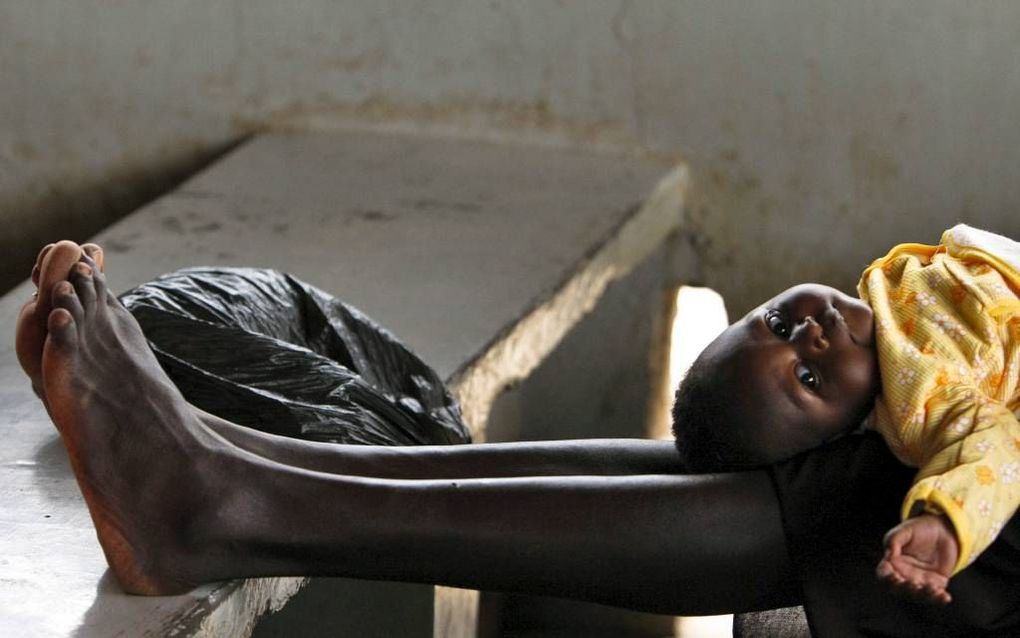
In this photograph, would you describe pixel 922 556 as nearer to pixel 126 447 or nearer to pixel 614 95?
pixel 126 447

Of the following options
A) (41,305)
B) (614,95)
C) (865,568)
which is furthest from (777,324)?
(614,95)

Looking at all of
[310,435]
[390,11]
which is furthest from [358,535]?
[390,11]

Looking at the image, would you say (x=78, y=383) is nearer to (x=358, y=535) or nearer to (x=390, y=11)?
(x=358, y=535)

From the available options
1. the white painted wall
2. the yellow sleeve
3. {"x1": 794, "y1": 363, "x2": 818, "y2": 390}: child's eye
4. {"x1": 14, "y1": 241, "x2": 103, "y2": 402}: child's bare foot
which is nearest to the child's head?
{"x1": 794, "y1": 363, "x2": 818, "y2": 390}: child's eye

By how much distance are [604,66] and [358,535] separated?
8.62 feet

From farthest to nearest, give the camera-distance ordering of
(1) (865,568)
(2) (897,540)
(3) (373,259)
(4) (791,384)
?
(3) (373,259) < (4) (791,384) < (1) (865,568) < (2) (897,540)

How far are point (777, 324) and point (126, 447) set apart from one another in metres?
0.82

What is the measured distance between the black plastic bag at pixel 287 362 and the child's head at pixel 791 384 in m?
0.66

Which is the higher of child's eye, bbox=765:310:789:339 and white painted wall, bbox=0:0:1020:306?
child's eye, bbox=765:310:789:339

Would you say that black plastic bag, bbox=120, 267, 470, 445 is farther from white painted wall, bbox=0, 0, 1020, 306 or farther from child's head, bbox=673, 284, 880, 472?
white painted wall, bbox=0, 0, 1020, 306

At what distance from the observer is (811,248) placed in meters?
4.00

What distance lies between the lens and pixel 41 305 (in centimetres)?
171

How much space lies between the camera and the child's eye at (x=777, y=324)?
1.74m

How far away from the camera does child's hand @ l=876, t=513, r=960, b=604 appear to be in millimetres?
1406
